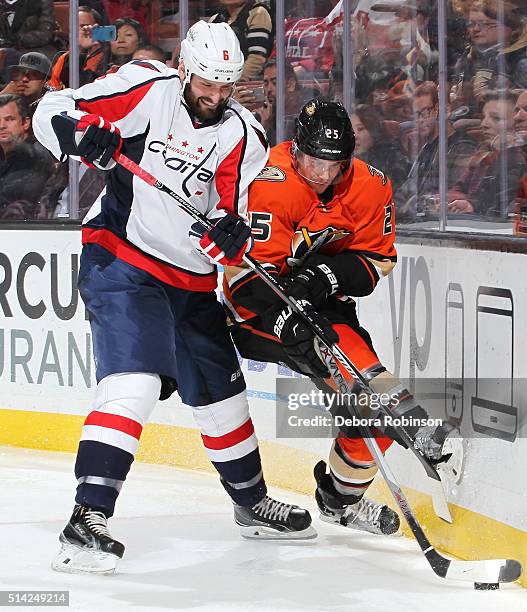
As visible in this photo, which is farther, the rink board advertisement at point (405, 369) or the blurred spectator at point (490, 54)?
the blurred spectator at point (490, 54)

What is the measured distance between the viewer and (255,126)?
3.49 meters

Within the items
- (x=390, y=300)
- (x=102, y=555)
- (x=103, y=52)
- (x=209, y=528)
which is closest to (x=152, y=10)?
(x=103, y=52)

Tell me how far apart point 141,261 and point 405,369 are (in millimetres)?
847

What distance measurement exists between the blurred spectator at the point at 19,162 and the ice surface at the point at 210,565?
4.17 feet

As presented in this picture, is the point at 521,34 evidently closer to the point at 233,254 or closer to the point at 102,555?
the point at 233,254

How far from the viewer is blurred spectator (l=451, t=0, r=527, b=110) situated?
3598mm

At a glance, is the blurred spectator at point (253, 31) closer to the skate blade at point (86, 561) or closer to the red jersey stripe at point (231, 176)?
the red jersey stripe at point (231, 176)

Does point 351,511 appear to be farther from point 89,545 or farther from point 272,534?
point 89,545

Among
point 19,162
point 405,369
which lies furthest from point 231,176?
point 19,162

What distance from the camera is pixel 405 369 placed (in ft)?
12.6

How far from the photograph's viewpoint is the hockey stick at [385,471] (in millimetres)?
3104

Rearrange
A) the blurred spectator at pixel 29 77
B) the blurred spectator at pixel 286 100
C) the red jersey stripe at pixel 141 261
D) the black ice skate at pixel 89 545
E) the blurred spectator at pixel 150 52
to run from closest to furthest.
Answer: the black ice skate at pixel 89 545
the red jersey stripe at pixel 141 261
the blurred spectator at pixel 286 100
the blurred spectator at pixel 150 52
the blurred spectator at pixel 29 77

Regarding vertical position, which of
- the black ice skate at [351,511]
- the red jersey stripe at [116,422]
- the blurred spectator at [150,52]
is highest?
the blurred spectator at [150,52]

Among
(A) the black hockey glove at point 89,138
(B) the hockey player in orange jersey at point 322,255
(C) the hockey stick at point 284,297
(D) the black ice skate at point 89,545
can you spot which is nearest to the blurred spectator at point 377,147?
(B) the hockey player in orange jersey at point 322,255
